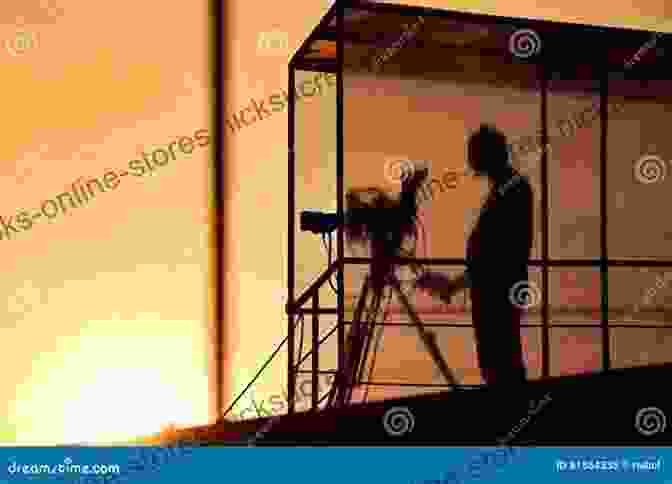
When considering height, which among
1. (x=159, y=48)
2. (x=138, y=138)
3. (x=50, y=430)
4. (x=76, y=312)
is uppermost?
(x=159, y=48)

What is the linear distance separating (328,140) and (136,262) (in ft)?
2.63

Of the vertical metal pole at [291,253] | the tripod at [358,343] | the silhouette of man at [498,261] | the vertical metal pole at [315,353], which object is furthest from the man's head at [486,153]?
the vertical metal pole at [291,253]

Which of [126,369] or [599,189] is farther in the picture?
[599,189]

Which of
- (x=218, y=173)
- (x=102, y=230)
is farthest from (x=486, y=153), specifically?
(x=102, y=230)

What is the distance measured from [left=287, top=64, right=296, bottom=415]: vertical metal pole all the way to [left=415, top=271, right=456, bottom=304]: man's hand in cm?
40

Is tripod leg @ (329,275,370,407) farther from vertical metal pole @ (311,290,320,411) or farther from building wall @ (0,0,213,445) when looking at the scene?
building wall @ (0,0,213,445)

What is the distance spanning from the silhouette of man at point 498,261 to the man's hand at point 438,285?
35cm

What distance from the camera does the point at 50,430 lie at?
212 centimetres

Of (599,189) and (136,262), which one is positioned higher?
(599,189)

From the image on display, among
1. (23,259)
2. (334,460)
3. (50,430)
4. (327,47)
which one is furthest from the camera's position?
(327,47)

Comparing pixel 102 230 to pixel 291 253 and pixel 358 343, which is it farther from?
pixel 358 343

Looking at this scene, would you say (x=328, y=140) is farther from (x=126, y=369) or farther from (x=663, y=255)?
(x=663, y=255)

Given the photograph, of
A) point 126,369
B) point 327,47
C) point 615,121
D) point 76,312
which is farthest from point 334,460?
point 615,121

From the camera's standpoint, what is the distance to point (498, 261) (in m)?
2.34
